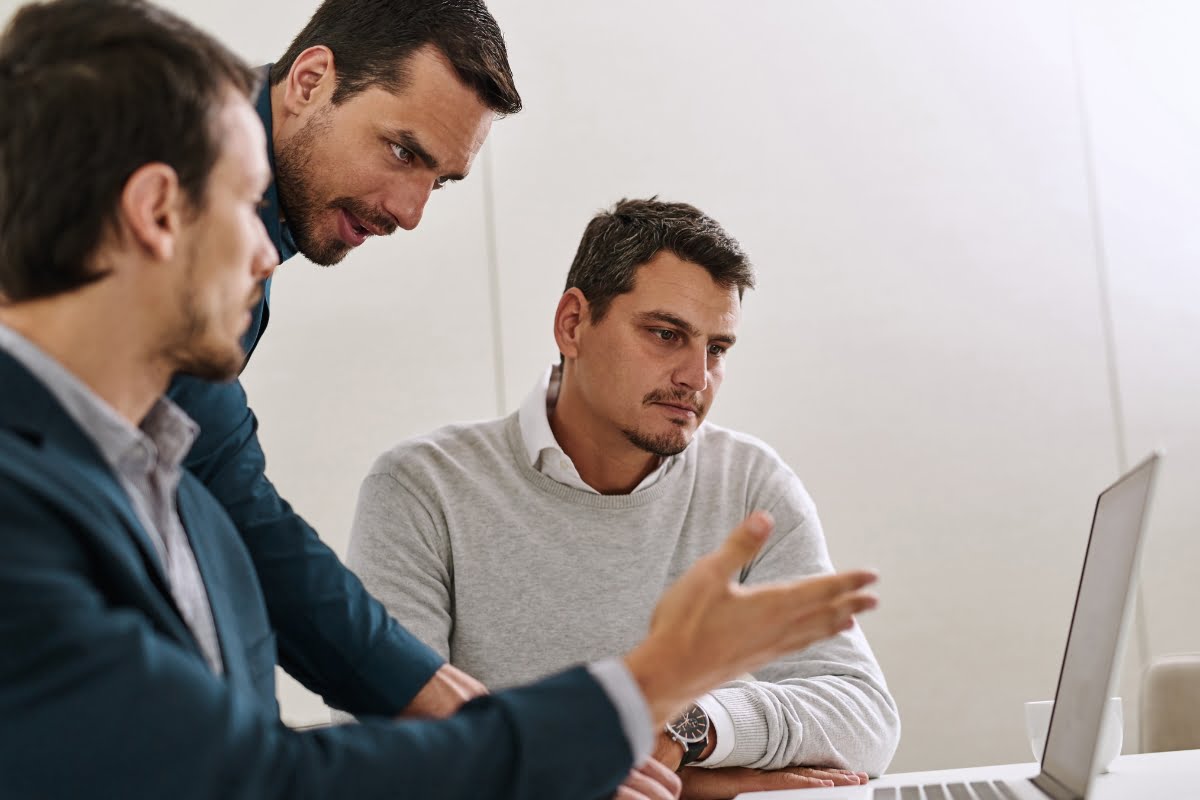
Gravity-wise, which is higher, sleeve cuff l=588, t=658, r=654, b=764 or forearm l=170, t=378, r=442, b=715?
sleeve cuff l=588, t=658, r=654, b=764

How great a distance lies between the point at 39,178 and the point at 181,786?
0.42 m

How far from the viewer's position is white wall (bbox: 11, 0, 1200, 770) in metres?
3.03

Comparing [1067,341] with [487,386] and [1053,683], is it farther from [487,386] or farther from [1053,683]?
[487,386]

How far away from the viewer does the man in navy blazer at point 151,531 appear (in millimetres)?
656

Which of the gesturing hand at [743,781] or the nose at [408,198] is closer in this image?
the gesturing hand at [743,781]

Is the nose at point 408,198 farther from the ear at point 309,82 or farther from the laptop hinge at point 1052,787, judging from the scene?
the laptop hinge at point 1052,787

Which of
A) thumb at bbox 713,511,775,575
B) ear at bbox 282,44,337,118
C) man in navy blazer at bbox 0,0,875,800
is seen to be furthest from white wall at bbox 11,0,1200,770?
thumb at bbox 713,511,775,575

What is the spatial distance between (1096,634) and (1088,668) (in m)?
0.04

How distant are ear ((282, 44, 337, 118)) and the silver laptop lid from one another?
126 cm

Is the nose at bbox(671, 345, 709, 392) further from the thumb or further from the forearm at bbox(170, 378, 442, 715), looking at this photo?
the thumb

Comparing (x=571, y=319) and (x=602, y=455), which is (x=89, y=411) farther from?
(x=571, y=319)

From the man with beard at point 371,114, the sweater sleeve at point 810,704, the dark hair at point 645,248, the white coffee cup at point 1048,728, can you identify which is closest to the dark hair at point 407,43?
the man with beard at point 371,114

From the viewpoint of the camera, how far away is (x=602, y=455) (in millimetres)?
2021

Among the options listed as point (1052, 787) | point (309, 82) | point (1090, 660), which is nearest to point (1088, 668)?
point (1090, 660)
